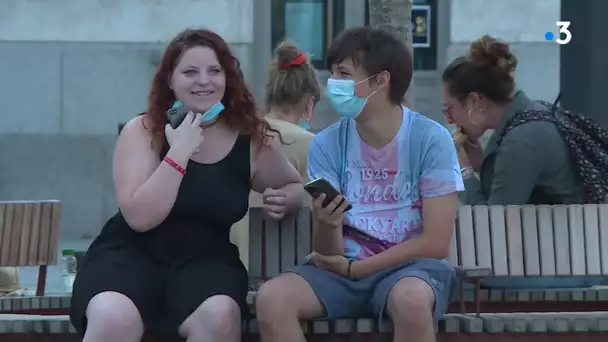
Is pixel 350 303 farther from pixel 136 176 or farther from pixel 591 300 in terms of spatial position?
pixel 591 300

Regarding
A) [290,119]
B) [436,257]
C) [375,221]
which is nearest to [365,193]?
[375,221]

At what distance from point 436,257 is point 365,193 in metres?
0.35

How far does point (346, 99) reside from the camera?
394cm

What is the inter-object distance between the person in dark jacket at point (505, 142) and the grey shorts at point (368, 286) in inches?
39.8

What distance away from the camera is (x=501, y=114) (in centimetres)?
502

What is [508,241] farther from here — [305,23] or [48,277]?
[305,23]

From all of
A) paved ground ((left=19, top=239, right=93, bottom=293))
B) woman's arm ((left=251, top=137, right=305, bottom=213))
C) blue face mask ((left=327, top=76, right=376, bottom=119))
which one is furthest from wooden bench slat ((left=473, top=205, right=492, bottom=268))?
paved ground ((left=19, top=239, right=93, bottom=293))

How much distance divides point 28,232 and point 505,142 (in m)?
2.34

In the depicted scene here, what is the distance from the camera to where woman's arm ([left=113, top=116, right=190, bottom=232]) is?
379 centimetres

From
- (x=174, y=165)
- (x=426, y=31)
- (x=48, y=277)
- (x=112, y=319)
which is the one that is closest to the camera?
(x=112, y=319)

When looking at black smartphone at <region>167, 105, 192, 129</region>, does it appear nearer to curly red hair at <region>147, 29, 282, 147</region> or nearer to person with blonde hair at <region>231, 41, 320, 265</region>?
curly red hair at <region>147, 29, 282, 147</region>

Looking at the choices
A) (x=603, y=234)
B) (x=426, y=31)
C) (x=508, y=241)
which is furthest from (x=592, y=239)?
(x=426, y=31)

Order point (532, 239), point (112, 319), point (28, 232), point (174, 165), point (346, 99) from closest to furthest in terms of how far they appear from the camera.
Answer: point (112, 319) < point (174, 165) < point (346, 99) < point (532, 239) < point (28, 232)

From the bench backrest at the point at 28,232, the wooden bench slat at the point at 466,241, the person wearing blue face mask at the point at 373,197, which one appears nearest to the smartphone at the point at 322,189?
the person wearing blue face mask at the point at 373,197
